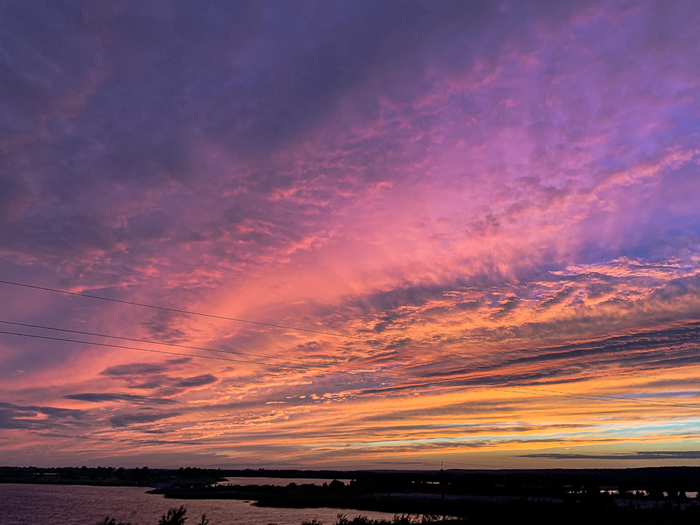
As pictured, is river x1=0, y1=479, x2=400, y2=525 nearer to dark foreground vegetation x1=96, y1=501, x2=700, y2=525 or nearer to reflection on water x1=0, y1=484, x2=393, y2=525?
reflection on water x1=0, y1=484, x2=393, y2=525

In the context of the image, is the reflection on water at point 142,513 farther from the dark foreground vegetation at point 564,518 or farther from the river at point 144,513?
the dark foreground vegetation at point 564,518

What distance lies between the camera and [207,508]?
109938mm

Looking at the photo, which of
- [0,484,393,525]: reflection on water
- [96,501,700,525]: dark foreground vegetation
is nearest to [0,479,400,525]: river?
[0,484,393,525]: reflection on water

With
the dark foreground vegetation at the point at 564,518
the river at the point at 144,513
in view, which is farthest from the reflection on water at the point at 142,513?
the dark foreground vegetation at the point at 564,518

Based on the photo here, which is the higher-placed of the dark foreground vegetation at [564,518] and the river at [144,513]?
the dark foreground vegetation at [564,518]

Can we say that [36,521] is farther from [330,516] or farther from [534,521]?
[534,521]

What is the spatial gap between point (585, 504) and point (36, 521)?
9391 cm

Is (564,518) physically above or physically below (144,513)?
above

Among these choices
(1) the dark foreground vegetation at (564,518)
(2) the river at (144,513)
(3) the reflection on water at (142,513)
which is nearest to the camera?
(1) the dark foreground vegetation at (564,518)

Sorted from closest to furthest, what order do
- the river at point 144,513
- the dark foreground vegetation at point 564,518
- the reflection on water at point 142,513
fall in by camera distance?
1. the dark foreground vegetation at point 564,518
2. the river at point 144,513
3. the reflection on water at point 142,513

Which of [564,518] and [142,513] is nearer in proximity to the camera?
[564,518]

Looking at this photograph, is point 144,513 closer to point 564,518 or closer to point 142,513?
point 142,513

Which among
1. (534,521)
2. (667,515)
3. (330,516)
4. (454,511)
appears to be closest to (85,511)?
(330,516)

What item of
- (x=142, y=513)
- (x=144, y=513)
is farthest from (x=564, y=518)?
(x=142, y=513)
